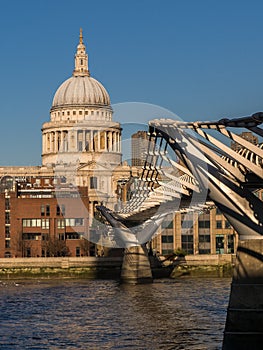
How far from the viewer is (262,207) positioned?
29703 millimetres

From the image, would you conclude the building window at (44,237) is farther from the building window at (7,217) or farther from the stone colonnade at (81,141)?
the stone colonnade at (81,141)

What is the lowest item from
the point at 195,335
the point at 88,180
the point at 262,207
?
the point at 195,335

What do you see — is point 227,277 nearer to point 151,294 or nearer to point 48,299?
point 151,294

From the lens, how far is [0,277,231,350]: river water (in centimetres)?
3412

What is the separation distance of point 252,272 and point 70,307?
60.8 ft

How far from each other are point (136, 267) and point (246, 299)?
39055mm

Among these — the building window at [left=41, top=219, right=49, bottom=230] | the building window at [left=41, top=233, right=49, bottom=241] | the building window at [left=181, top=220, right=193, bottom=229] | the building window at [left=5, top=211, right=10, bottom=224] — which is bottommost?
the building window at [left=41, top=233, right=49, bottom=241]

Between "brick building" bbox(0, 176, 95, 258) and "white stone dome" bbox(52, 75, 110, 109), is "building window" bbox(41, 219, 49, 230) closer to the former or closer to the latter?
"brick building" bbox(0, 176, 95, 258)

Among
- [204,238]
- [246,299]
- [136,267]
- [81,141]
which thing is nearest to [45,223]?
[204,238]

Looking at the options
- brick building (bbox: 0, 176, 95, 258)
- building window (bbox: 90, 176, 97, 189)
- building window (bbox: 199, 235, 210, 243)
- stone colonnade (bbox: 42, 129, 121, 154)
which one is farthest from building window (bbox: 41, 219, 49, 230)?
A: stone colonnade (bbox: 42, 129, 121, 154)

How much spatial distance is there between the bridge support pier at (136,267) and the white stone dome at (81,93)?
97.3m

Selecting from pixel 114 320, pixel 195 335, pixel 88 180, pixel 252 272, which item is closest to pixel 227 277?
pixel 114 320

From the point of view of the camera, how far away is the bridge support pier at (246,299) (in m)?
30.0

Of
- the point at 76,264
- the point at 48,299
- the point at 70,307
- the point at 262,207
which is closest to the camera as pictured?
the point at 262,207
